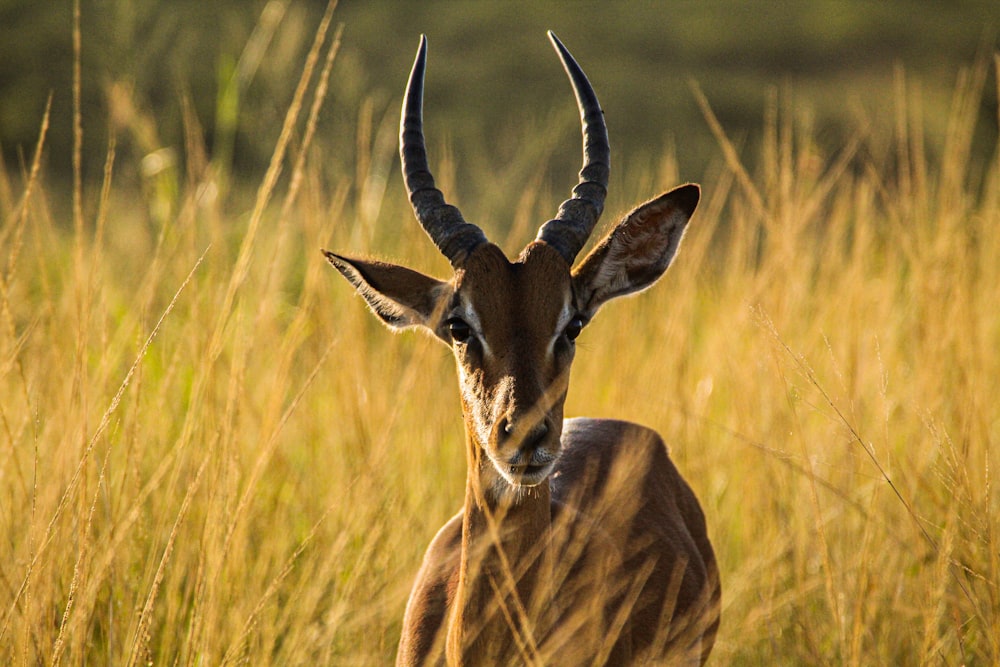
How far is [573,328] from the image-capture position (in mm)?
4172

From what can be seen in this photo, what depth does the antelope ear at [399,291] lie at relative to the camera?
4.21 meters

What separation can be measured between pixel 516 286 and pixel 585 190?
53cm

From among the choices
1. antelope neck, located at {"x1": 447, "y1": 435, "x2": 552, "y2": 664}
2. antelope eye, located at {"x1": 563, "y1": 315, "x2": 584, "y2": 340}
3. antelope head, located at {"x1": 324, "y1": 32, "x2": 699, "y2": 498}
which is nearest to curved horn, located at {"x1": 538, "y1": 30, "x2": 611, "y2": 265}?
antelope head, located at {"x1": 324, "y1": 32, "x2": 699, "y2": 498}

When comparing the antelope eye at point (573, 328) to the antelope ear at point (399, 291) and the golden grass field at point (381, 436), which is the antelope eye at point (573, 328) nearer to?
the antelope ear at point (399, 291)

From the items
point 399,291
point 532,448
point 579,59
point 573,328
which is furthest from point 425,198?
point 579,59

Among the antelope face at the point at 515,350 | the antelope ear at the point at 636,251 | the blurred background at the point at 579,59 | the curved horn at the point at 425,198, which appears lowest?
the antelope face at the point at 515,350

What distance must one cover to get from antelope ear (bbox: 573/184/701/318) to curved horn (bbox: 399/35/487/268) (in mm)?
447

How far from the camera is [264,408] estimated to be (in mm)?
6012

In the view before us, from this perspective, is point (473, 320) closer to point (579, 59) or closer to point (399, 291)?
point (399, 291)

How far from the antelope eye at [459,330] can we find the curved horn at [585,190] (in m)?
0.45

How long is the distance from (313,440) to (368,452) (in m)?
0.67

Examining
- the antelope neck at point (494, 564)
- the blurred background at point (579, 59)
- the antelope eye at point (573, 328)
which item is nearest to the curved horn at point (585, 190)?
the antelope eye at point (573, 328)

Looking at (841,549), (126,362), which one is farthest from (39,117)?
(841,549)

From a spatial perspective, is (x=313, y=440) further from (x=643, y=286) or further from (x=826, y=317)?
(x=826, y=317)
